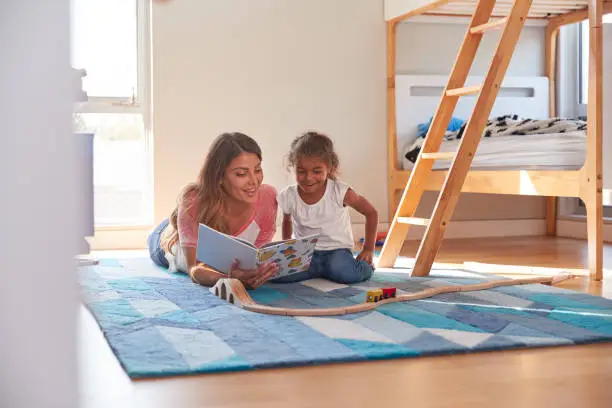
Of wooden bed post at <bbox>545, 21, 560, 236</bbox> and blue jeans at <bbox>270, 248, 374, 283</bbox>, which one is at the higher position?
wooden bed post at <bbox>545, 21, 560, 236</bbox>

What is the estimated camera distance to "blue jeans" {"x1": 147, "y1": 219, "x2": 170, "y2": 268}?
286 centimetres

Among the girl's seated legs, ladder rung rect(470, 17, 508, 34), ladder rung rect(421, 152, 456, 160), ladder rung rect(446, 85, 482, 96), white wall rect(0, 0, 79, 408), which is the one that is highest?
ladder rung rect(470, 17, 508, 34)

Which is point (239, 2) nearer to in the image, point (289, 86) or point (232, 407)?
point (289, 86)

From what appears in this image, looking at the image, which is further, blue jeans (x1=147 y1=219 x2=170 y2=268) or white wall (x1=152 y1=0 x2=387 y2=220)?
white wall (x1=152 y1=0 x2=387 y2=220)

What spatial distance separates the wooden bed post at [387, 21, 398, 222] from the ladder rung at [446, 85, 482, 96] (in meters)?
1.22

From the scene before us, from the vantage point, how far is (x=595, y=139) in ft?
8.18

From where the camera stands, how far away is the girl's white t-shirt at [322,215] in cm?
249

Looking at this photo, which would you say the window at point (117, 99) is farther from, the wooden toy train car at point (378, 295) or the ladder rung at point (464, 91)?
the wooden toy train car at point (378, 295)

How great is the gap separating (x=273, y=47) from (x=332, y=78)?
0.34 meters

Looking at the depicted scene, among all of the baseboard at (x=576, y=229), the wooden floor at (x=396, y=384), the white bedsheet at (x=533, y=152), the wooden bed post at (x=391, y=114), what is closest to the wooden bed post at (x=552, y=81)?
the baseboard at (x=576, y=229)

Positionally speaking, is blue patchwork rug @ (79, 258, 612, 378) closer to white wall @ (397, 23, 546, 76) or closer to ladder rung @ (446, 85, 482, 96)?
ladder rung @ (446, 85, 482, 96)

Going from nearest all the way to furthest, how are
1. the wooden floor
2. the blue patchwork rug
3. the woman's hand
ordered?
1. the wooden floor
2. the blue patchwork rug
3. the woman's hand

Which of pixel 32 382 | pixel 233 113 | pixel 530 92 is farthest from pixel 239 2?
pixel 32 382

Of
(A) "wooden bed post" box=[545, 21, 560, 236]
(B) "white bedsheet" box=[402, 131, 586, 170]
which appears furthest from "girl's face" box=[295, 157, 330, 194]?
(A) "wooden bed post" box=[545, 21, 560, 236]
